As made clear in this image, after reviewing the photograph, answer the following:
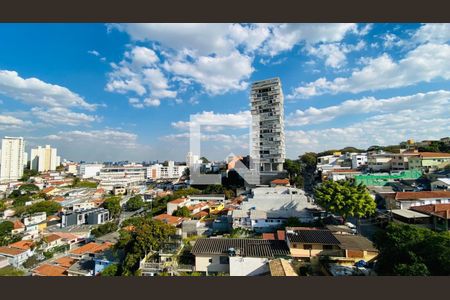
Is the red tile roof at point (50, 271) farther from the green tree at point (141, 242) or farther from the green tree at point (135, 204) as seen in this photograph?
the green tree at point (135, 204)

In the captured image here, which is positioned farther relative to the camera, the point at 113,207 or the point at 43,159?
the point at 43,159

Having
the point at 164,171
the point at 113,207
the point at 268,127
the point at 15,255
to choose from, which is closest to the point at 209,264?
the point at 15,255

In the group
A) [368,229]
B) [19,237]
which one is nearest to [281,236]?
[368,229]

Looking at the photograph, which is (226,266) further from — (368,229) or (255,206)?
(368,229)

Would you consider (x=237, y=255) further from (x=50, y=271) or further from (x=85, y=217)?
(x=85, y=217)

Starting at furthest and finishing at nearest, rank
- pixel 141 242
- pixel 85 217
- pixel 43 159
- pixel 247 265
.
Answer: pixel 43 159 → pixel 85 217 → pixel 141 242 → pixel 247 265
